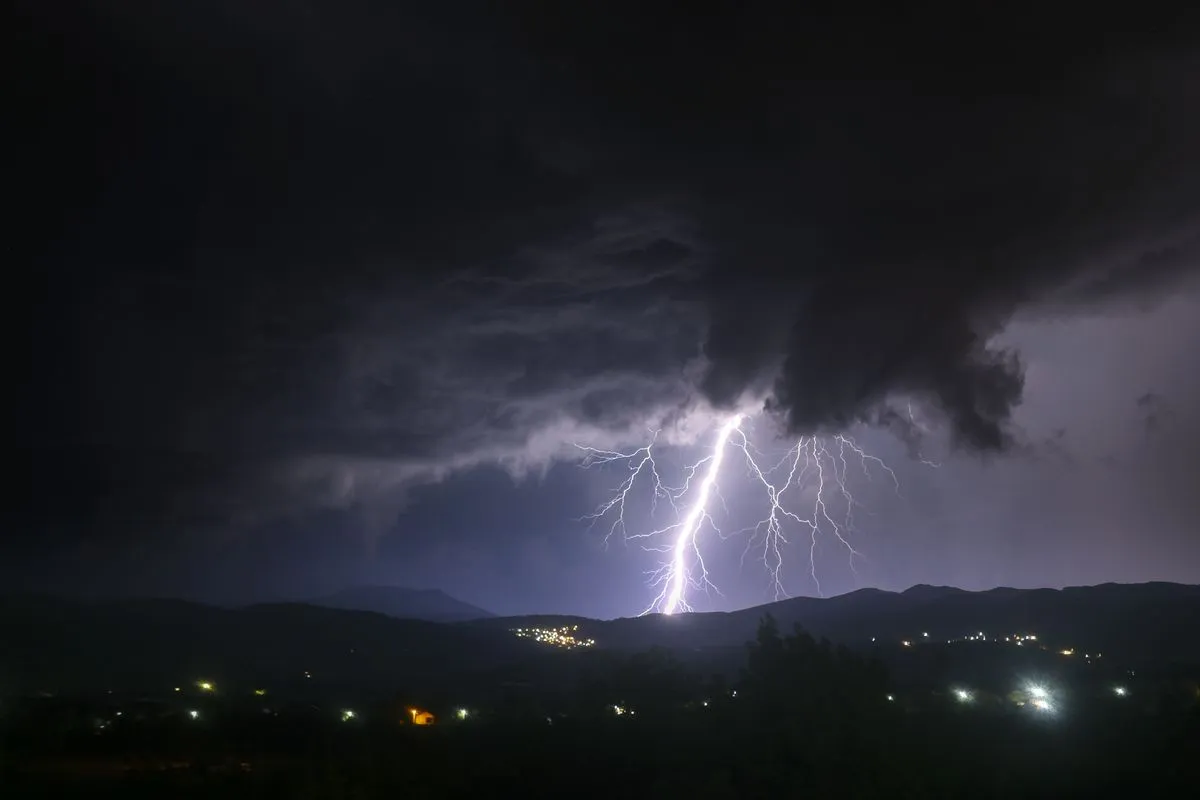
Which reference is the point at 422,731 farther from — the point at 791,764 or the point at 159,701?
the point at 159,701

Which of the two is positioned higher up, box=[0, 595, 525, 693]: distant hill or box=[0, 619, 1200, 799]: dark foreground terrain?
box=[0, 595, 525, 693]: distant hill

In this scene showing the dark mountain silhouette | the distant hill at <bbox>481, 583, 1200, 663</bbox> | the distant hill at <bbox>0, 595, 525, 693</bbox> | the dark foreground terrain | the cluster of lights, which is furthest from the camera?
the cluster of lights

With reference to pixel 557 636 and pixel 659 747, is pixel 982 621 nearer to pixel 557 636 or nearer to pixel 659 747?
pixel 557 636

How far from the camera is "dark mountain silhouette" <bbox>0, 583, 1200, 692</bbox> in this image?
78981 millimetres

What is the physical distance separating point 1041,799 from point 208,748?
31.2 metres

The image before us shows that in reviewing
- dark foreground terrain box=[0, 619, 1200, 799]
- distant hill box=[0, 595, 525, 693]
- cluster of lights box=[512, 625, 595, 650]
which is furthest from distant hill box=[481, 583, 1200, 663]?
dark foreground terrain box=[0, 619, 1200, 799]

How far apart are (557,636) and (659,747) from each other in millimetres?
103930

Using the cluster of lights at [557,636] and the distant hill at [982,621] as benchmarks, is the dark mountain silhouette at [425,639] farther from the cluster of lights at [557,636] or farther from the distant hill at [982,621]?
the cluster of lights at [557,636]

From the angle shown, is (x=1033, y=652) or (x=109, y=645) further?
(x=109, y=645)

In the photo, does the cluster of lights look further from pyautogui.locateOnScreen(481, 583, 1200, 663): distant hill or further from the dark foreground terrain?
the dark foreground terrain

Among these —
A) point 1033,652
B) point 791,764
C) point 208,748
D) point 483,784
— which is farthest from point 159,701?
point 1033,652

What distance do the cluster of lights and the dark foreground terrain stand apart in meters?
75.0

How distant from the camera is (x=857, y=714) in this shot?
29328mm

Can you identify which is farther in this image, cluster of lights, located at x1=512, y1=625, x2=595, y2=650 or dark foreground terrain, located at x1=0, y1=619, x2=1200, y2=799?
cluster of lights, located at x1=512, y1=625, x2=595, y2=650
